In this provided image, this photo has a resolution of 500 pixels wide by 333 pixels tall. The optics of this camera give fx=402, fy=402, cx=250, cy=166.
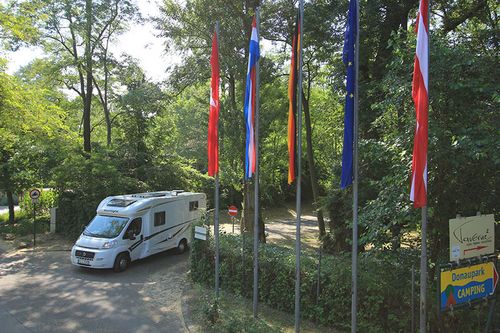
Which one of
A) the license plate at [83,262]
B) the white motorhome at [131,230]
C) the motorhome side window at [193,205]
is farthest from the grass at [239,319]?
the motorhome side window at [193,205]

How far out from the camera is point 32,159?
74.2ft

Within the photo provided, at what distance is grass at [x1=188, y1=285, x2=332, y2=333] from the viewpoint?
847 cm

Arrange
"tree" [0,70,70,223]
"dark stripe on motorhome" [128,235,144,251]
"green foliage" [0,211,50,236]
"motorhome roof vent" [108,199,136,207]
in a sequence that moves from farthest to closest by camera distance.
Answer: "green foliage" [0,211,50,236] < "tree" [0,70,70,223] < "motorhome roof vent" [108,199,136,207] < "dark stripe on motorhome" [128,235,144,251]

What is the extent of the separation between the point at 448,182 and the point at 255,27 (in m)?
5.17

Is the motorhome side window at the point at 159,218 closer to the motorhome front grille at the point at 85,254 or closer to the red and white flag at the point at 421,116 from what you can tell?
the motorhome front grille at the point at 85,254

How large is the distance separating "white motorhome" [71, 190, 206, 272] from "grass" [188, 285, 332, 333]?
509 centimetres

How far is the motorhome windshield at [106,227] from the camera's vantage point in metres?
14.9

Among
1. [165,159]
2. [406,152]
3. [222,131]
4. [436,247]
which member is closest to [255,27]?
[406,152]

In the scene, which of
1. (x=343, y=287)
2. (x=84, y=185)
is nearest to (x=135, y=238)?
(x=84, y=185)

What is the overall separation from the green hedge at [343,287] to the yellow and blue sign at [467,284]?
0.70 metres

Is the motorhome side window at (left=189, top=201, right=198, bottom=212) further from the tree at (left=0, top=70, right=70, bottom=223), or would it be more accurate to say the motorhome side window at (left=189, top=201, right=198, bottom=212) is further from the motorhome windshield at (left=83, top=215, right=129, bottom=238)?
the tree at (left=0, top=70, right=70, bottom=223)

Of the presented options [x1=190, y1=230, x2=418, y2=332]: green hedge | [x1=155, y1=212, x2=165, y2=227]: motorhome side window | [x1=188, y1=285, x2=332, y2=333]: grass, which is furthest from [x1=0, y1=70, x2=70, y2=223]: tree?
[x1=188, y1=285, x2=332, y2=333]: grass

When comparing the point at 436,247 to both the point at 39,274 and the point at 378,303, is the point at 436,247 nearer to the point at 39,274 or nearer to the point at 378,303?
the point at 378,303

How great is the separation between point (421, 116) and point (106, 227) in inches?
496
